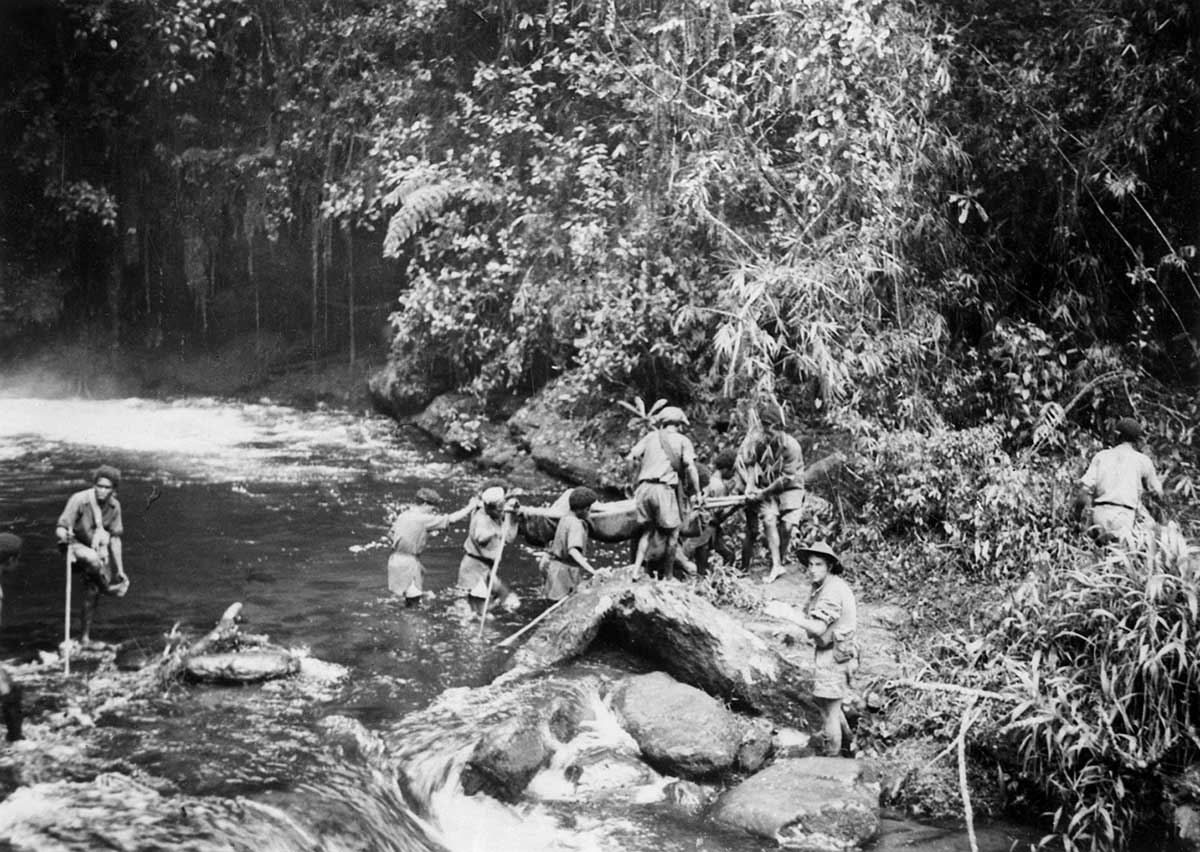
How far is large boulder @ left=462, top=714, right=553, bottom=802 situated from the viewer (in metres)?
6.71

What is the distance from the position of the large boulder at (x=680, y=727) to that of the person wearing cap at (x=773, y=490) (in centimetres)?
334

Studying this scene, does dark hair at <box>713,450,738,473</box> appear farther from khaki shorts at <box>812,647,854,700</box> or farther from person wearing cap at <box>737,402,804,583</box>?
khaki shorts at <box>812,647,854,700</box>

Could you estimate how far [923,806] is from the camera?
6578 millimetres

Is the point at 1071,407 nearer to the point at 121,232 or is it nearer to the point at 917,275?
the point at 917,275

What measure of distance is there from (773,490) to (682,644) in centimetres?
308

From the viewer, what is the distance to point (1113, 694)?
622 centimetres

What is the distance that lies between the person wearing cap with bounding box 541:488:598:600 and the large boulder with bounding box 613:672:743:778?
210cm

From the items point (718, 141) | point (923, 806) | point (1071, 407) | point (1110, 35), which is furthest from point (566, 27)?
point (923, 806)

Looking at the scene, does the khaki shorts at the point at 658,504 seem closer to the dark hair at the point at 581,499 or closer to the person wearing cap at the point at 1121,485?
Result: the dark hair at the point at 581,499

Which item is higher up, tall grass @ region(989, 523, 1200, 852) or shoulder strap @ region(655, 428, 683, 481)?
shoulder strap @ region(655, 428, 683, 481)

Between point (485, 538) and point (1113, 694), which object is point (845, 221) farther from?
point (1113, 694)

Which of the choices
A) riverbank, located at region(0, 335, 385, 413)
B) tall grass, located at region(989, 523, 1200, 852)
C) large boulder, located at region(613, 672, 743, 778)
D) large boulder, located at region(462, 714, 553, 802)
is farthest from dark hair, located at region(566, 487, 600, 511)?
riverbank, located at region(0, 335, 385, 413)

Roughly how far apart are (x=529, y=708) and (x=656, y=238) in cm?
801

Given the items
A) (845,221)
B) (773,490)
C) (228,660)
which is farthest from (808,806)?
(845,221)
